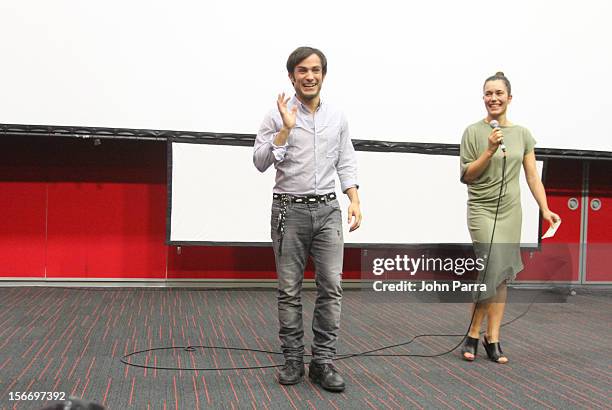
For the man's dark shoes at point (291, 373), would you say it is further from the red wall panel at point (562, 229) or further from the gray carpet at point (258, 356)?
the red wall panel at point (562, 229)

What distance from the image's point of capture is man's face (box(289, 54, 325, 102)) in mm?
2201

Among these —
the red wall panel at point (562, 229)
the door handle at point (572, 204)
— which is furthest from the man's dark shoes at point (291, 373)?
the door handle at point (572, 204)

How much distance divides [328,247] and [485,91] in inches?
39.4

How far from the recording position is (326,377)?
2236mm

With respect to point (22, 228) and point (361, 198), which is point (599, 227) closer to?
point (361, 198)

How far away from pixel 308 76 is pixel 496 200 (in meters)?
1.03

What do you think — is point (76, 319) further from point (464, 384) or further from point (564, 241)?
point (564, 241)

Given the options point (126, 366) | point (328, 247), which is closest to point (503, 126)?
point (328, 247)

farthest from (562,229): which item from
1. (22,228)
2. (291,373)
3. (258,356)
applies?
(22,228)

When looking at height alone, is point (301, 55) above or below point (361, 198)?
above

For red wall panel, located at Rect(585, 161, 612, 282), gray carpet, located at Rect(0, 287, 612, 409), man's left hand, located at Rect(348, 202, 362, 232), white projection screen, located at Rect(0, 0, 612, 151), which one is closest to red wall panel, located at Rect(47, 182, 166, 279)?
gray carpet, located at Rect(0, 287, 612, 409)

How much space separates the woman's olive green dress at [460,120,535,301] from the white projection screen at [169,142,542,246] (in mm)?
1942

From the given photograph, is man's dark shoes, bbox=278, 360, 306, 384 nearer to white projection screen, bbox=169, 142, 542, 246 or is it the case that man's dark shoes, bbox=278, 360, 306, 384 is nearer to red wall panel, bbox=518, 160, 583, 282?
white projection screen, bbox=169, 142, 542, 246

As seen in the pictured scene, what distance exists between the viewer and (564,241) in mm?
5371
